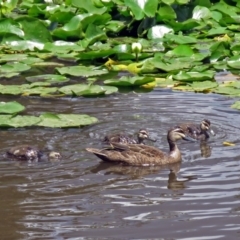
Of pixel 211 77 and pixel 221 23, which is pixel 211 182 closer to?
pixel 211 77

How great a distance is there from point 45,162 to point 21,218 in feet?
5.39

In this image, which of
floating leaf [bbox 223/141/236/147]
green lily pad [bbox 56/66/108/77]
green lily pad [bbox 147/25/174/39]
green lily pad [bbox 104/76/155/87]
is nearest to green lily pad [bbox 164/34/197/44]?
green lily pad [bbox 147/25/174/39]

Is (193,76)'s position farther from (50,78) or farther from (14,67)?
(14,67)

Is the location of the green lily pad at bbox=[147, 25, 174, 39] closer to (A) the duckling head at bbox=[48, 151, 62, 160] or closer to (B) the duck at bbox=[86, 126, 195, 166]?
(B) the duck at bbox=[86, 126, 195, 166]

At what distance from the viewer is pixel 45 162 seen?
859 centimetres

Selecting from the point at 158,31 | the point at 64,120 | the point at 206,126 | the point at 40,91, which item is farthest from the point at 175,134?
the point at 158,31

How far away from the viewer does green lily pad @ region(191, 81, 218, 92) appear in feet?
37.6

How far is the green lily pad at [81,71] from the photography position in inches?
488

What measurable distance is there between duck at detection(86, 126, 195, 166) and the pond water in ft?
0.28

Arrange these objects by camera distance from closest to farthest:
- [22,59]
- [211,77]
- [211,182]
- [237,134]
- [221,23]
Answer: [211,182]
[237,134]
[211,77]
[22,59]
[221,23]

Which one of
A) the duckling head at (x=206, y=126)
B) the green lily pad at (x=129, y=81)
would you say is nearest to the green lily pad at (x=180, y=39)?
the green lily pad at (x=129, y=81)

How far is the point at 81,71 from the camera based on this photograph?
41.1 ft

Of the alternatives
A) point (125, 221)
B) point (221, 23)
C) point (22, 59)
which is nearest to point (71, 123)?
point (125, 221)

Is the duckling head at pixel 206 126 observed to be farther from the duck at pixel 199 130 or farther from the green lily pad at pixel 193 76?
the green lily pad at pixel 193 76
